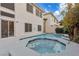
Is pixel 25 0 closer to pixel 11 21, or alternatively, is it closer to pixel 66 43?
pixel 11 21

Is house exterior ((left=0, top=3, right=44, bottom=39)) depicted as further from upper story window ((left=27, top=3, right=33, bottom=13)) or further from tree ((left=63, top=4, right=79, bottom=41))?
tree ((left=63, top=4, right=79, bottom=41))

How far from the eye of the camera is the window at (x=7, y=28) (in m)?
2.74

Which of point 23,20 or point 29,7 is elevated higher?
point 29,7

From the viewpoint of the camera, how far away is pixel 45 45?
9.28ft

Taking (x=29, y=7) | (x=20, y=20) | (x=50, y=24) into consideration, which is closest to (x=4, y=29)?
(x=20, y=20)

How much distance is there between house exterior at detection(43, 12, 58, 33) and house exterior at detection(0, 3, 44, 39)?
91 mm

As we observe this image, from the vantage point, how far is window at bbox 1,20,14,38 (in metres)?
2.74

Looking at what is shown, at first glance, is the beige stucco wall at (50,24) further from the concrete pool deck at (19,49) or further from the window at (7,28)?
the window at (7,28)

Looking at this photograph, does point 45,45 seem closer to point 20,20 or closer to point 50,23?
point 50,23

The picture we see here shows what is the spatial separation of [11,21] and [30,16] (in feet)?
1.13

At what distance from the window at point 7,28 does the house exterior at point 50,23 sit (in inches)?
23.1

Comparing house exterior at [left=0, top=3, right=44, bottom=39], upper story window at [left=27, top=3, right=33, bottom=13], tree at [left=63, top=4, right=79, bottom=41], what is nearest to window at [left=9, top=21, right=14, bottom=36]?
house exterior at [left=0, top=3, right=44, bottom=39]

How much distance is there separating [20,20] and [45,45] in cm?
58

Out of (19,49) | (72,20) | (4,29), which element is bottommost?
(19,49)
